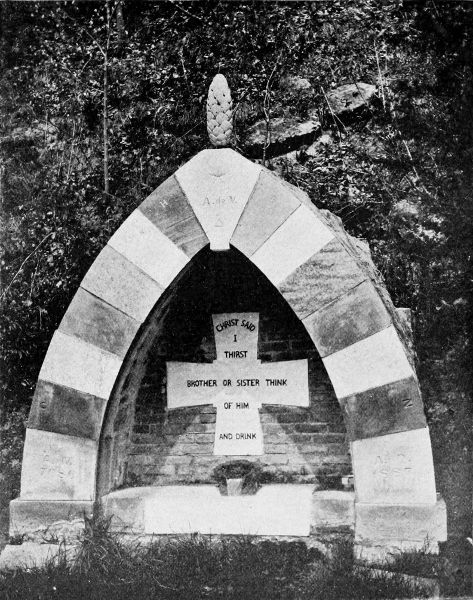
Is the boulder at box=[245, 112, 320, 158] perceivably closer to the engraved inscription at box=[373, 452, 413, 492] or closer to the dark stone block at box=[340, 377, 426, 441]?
the dark stone block at box=[340, 377, 426, 441]

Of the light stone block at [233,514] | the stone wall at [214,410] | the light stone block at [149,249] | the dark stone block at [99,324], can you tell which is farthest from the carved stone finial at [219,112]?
the light stone block at [233,514]

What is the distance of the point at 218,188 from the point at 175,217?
1.02 feet

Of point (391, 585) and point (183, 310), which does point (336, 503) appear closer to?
point (391, 585)

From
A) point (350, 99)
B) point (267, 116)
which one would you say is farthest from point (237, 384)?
point (350, 99)

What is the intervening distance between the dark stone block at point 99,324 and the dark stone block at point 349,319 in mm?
1102

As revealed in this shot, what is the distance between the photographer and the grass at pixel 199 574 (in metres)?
4.25

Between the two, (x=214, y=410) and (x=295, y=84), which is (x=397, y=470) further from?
(x=295, y=84)

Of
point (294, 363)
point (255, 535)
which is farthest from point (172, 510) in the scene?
point (294, 363)

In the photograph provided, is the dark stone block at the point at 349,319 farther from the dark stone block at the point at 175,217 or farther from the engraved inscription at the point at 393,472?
the dark stone block at the point at 175,217

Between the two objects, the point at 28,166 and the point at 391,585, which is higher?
the point at 28,166

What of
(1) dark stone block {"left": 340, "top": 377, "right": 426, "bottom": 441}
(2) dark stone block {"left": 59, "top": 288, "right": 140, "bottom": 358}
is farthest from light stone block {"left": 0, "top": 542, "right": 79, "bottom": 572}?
(1) dark stone block {"left": 340, "top": 377, "right": 426, "bottom": 441}

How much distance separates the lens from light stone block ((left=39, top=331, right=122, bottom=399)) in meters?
4.73

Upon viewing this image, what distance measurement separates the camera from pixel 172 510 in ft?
15.9

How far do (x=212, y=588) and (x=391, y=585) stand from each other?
1.01 metres
